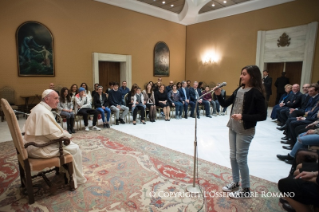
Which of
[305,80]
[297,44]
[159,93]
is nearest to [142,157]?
[159,93]

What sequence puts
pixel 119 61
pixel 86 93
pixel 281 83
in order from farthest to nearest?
pixel 119 61 → pixel 281 83 → pixel 86 93

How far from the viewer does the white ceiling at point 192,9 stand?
918 cm

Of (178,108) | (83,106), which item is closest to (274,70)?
(178,108)

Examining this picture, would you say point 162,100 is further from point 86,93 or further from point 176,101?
point 86,93

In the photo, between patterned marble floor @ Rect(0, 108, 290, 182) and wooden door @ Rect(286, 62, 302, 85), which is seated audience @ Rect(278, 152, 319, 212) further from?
wooden door @ Rect(286, 62, 302, 85)

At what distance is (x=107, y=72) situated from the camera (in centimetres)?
970

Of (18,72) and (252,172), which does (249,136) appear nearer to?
(252,172)

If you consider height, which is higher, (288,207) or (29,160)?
(29,160)

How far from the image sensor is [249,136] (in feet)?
7.68

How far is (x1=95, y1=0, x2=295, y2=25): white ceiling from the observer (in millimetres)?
9180

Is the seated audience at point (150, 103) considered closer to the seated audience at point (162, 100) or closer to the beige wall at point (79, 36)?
the seated audience at point (162, 100)

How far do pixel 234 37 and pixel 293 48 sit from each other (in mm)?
2726

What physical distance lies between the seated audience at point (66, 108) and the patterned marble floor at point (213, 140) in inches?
48.1

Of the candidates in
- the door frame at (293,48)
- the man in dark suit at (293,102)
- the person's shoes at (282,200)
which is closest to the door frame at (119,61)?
the door frame at (293,48)
